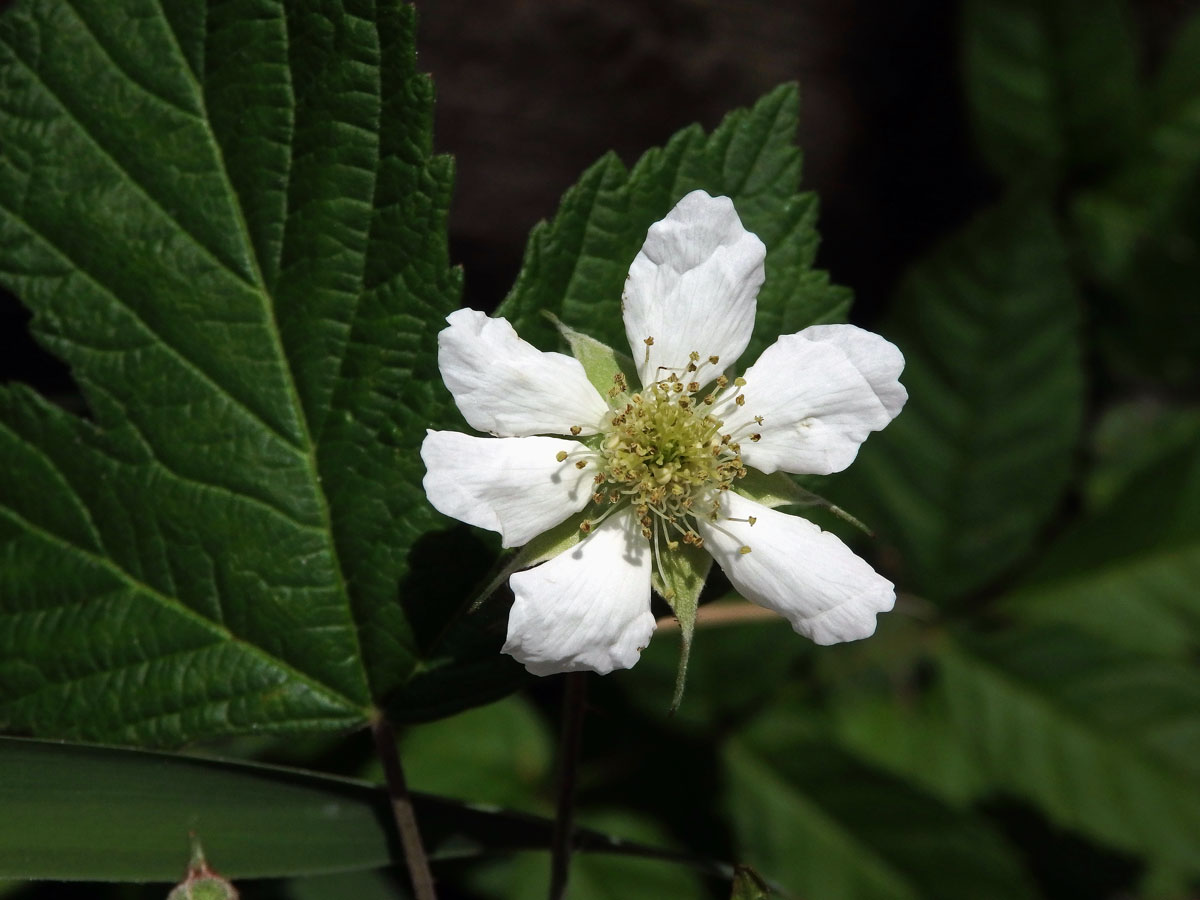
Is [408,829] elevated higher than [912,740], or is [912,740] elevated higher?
[912,740]

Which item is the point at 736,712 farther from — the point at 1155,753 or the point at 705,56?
the point at 705,56

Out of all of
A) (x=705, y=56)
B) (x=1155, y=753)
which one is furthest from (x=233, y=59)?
(x=1155, y=753)

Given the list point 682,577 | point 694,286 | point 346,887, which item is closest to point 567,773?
point 682,577

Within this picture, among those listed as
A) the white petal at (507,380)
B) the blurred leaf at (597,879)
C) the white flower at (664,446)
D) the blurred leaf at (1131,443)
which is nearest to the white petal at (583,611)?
the white flower at (664,446)

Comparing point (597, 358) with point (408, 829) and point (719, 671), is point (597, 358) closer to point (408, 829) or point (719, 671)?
point (408, 829)

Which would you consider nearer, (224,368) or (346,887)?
(224,368)

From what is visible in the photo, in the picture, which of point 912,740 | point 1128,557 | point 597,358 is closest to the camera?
point 597,358

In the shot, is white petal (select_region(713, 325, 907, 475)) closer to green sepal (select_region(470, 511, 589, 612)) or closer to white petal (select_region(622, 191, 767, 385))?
white petal (select_region(622, 191, 767, 385))

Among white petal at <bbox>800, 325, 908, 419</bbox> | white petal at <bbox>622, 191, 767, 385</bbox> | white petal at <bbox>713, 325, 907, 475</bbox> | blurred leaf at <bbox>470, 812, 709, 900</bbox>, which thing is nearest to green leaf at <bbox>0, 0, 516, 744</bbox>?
white petal at <bbox>622, 191, 767, 385</bbox>
